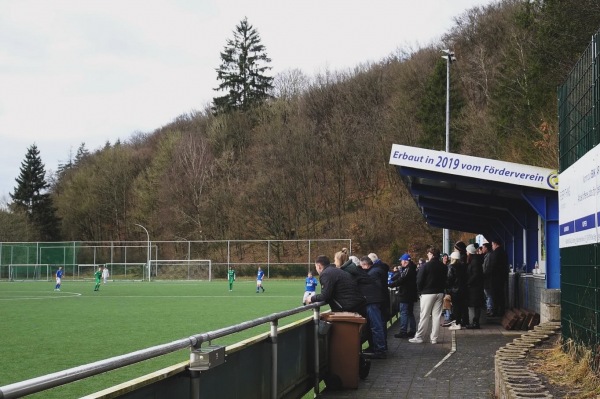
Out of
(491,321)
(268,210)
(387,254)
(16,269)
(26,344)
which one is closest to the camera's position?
(26,344)

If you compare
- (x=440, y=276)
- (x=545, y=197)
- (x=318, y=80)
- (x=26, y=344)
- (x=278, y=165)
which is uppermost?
(x=318, y=80)

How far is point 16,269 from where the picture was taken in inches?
2798

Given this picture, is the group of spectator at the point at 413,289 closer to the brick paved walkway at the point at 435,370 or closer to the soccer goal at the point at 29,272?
the brick paved walkway at the point at 435,370

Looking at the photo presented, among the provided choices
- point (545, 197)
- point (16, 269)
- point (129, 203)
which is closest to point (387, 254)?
point (16, 269)

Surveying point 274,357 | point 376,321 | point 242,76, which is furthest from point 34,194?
point 274,357

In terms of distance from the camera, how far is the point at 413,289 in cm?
1734

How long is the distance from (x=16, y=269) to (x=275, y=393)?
6758 centimetres

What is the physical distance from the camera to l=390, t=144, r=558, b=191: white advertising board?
15594 millimetres

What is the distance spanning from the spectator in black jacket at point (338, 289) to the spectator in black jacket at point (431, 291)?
14.4 feet

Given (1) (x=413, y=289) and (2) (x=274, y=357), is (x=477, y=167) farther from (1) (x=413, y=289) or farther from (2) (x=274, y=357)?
(2) (x=274, y=357)

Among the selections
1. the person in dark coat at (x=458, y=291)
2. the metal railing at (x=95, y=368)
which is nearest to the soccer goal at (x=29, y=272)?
the person in dark coat at (x=458, y=291)

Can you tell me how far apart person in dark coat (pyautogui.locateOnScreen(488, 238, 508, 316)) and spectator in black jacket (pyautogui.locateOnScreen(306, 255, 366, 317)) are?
25.6 feet

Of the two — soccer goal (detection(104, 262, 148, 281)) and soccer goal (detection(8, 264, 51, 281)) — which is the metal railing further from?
soccer goal (detection(8, 264, 51, 281))

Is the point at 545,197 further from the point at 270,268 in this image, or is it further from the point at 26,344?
the point at 270,268
